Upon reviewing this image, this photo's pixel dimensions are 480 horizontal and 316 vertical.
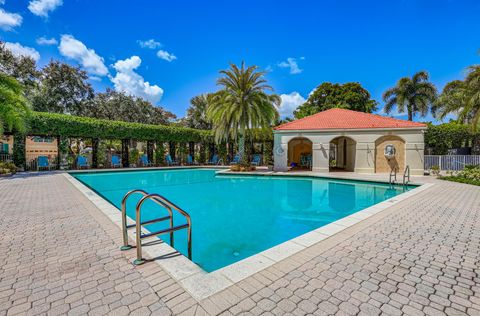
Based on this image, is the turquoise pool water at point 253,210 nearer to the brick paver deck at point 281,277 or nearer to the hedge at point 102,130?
the brick paver deck at point 281,277

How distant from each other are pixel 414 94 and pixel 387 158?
1945 cm

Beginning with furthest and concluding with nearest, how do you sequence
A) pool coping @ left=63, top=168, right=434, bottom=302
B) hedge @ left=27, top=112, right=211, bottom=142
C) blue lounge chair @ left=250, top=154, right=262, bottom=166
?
blue lounge chair @ left=250, top=154, right=262, bottom=166 → hedge @ left=27, top=112, right=211, bottom=142 → pool coping @ left=63, top=168, right=434, bottom=302

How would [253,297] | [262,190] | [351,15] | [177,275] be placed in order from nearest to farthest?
1. [253,297]
2. [177,275]
3. [262,190]
4. [351,15]

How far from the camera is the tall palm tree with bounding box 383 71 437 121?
2900cm

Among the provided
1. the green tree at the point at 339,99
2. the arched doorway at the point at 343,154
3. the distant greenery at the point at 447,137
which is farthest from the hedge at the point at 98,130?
the distant greenery at the point at 447,137

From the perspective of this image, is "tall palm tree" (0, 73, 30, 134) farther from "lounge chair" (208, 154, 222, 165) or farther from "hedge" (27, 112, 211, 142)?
"lounge chair" (208, 154, 222, 165)

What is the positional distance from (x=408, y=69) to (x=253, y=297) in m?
37.1

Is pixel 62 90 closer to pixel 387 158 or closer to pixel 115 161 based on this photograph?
pixel 115 161

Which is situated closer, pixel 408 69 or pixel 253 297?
pixel 253 297

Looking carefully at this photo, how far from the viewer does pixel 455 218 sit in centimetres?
546

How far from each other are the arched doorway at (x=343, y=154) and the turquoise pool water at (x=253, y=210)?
5.57 metres

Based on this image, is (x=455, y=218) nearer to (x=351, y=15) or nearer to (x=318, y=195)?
(x=318, y=195)

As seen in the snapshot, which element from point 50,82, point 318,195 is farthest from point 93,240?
point 50,82

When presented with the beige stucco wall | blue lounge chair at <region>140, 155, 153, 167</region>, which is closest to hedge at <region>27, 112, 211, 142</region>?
blue lounge chair at <region>140, 155, 153, 167</region>
